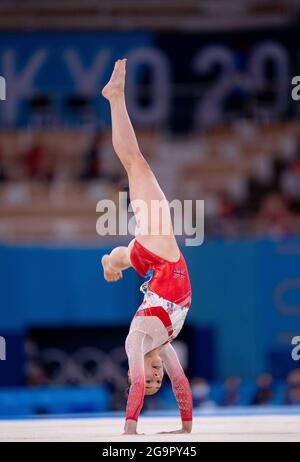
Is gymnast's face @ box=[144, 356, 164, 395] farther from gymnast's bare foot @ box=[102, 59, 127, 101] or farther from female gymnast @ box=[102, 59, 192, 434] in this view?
gymnast's bare foot @ box=[102, 59, 127, 101]

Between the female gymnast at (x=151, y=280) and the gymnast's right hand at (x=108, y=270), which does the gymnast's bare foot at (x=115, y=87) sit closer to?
the female gymnast at (x=151, y=280)

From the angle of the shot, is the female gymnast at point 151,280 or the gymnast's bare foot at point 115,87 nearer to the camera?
the female gymnast at point 151,280

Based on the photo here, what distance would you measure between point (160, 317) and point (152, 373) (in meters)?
0.32

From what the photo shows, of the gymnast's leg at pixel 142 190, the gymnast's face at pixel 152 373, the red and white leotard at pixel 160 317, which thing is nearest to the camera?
the red and white leotard at pixel 160 317

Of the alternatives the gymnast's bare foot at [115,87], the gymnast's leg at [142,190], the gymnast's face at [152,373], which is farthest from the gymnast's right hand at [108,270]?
the gymnast's bare foot at [115,87]

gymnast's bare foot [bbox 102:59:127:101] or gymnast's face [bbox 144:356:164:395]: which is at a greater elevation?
gymnast's bare foot [bbox 102:59:127:101]

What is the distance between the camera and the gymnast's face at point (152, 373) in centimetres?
561

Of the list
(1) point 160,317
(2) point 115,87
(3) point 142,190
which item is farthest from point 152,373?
(2) point 115,87

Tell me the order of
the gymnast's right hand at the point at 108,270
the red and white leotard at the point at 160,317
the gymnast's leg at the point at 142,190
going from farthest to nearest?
the gymnast's right hand at the point at 108,270, the gymnast's leg at the point at 142,190, the red and white leotard at the point at 160,317

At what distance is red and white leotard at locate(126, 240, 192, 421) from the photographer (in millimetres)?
5492

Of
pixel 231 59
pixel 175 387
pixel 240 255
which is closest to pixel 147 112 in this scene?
pixel 231 59

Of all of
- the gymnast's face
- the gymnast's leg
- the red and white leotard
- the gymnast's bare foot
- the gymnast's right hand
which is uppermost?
the gymnast's bare foot

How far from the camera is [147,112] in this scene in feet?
50.8

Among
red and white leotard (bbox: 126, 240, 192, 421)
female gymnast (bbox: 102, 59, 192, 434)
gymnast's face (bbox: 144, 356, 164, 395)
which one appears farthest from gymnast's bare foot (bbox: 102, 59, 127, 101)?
gymnast's face (bbox: 144, 356, 164, 395)
